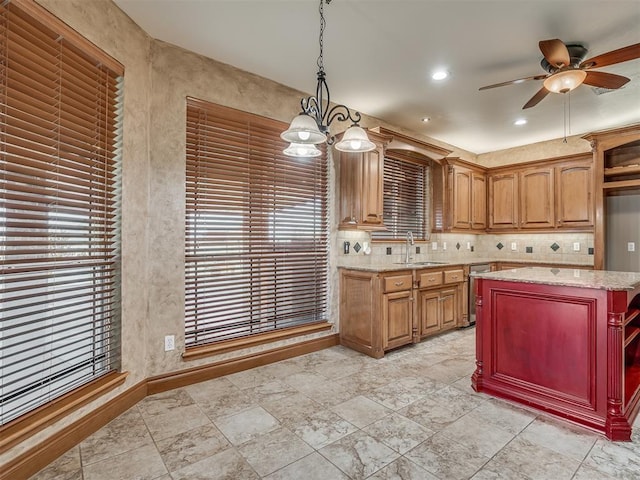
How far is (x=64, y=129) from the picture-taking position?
197 cm

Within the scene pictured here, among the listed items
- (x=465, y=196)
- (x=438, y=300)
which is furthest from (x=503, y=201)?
(x=438, y=300)

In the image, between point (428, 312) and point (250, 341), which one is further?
point (428, 312)

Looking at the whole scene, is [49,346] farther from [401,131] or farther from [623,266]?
[623,266]

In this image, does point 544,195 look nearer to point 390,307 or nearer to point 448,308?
point 448,308

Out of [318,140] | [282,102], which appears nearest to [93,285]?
[318,140]

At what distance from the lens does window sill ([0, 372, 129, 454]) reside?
165 cm

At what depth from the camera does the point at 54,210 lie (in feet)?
→ 6.27

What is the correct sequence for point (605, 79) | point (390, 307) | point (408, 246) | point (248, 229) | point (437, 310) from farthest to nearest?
point (408, 246) → point (437, 310) → point (390, 307) → point (248, 229) → point (605, 79)

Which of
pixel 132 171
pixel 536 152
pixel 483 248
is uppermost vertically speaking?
pixel 536 152

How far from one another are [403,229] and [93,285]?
3909mm

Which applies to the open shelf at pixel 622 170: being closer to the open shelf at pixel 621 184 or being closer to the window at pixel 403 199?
the open shelf at pixel 621 184

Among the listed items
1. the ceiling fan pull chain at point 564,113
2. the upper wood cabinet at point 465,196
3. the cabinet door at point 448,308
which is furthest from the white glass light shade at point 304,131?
the upper wood cabinet at point 465,196

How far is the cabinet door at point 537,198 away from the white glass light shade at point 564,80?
301cm

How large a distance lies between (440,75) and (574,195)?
3.24 metres
